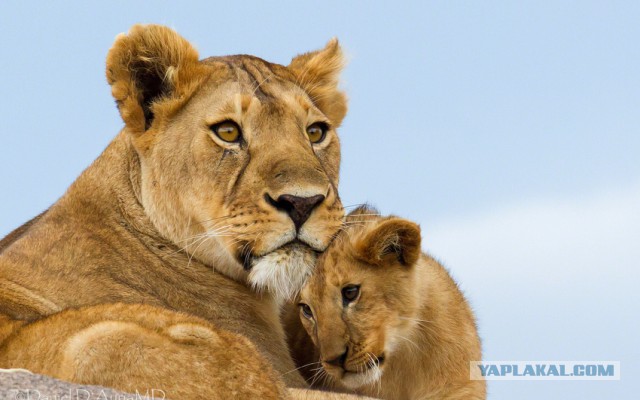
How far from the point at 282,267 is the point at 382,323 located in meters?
0.92

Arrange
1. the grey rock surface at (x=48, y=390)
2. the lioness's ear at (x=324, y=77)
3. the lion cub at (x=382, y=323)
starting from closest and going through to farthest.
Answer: the grey rock surface at (x=48, y=390)
the lion cub at (x=382, y=323)
the lioness's ear at (x=324, y=77)

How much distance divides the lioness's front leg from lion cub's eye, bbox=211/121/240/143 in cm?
119

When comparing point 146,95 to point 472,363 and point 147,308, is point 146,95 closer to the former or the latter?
point 147,308

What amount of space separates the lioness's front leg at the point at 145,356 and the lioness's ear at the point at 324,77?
6.60ft

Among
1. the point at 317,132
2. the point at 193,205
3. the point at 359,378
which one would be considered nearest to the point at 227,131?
the point at 193,205

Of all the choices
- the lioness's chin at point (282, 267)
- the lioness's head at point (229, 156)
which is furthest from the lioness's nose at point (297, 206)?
the lioness's chin at point (282, 267)

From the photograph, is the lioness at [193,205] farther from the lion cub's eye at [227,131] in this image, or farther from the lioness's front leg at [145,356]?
the lioness's front leg at [145,356]

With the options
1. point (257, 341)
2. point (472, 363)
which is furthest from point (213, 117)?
point (472, 363)

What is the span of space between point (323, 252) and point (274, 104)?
809 mm

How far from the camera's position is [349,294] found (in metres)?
6.09

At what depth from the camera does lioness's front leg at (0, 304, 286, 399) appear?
4.55 meters

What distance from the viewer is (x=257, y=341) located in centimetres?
560

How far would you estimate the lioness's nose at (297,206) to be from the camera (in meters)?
5.23

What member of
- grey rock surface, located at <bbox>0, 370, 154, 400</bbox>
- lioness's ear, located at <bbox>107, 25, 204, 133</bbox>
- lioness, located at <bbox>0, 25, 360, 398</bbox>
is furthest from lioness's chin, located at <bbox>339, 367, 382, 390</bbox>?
lioness's ear, located at <bbox>107, 25, 204, 133</bbox>
